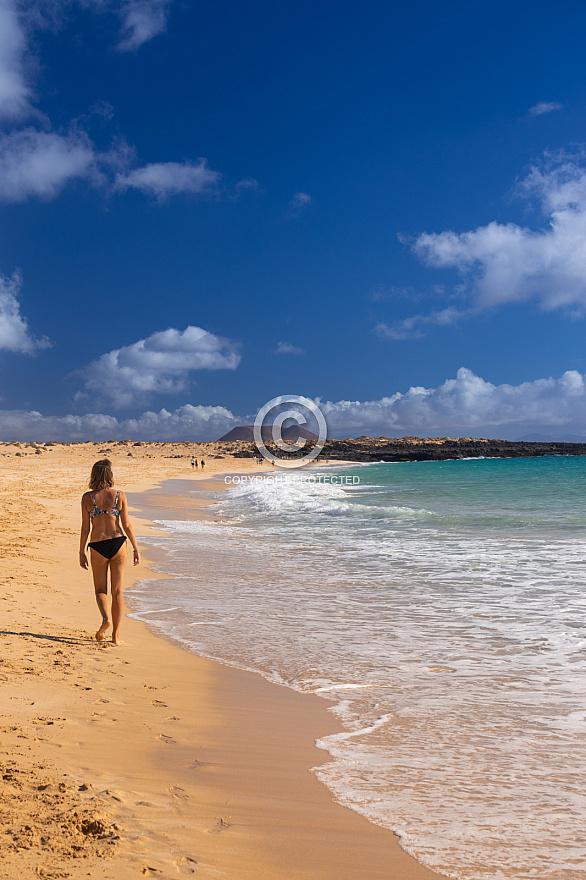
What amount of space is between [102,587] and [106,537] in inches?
24.2

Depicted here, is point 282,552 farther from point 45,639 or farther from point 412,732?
point 412,732

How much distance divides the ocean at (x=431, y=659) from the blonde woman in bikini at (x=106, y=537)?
3.55ft

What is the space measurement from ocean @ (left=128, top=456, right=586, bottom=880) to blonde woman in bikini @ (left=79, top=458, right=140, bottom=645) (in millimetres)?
1082

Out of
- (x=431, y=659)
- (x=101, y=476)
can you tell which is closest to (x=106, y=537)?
(x=101, y=476)

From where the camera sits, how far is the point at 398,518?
21.9 metres

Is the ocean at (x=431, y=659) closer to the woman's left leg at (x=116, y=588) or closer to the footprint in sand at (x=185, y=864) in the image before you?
the woman's left leg at (x=116, y=588)

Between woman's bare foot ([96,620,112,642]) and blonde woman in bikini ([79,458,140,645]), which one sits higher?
blonde woman in bikini ([79,458,140,645])

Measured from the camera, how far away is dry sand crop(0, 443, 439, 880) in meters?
2.80

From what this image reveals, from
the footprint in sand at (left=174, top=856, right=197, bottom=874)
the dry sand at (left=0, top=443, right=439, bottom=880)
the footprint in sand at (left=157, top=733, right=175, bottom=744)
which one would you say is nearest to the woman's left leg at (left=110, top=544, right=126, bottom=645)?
the dry sand at (left=0, top=443, right=439, bottom=880)

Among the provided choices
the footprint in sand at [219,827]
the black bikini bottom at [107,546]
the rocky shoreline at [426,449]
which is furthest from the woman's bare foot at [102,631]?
the rocky shoreline at [426,449]

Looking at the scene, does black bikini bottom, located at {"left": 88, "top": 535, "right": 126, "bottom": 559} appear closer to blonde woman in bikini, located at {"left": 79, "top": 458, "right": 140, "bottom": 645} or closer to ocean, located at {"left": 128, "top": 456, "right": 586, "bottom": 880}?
blonde woman in bikini, located at {"left": 79, "top": 458, "right": 140, "bottom": 645}

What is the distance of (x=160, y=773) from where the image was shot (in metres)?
3.66

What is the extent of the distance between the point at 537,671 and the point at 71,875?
16.8ft

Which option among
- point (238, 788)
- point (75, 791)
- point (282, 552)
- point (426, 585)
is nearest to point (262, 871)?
point (238, 788)
